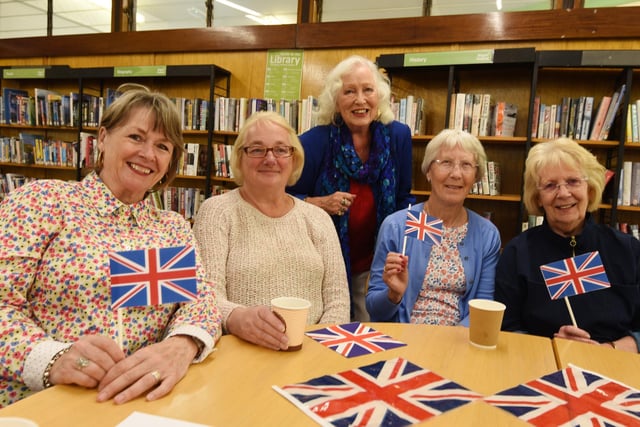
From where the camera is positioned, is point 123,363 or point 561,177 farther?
point 561,177

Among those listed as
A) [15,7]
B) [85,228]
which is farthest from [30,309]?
[15,7]

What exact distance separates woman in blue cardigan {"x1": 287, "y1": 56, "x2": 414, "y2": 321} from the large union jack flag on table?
1372 mm

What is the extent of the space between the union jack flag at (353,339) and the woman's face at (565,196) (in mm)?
956

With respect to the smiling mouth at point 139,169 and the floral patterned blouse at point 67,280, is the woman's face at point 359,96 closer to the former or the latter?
the smiling mouth at point 139,169

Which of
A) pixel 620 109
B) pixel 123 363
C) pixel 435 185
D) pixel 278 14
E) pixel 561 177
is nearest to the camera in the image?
pixel 123 363

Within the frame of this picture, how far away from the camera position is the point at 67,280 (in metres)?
1.22

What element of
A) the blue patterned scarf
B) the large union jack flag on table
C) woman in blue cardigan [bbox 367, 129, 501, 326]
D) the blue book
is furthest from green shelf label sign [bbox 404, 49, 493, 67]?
the blue book

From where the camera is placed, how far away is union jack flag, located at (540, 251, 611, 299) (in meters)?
1.46

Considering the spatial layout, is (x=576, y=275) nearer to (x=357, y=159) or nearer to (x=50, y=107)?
(x=357, y=159)

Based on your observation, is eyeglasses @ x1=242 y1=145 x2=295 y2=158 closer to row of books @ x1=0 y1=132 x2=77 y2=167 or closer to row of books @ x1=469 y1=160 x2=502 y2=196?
row of books @ x1=469 y1=160 x2=502 y2=196

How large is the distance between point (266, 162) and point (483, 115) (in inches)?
100

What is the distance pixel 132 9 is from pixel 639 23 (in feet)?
16.7

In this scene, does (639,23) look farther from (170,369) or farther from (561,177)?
(170,369)

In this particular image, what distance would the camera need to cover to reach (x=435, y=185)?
2.10 meters
